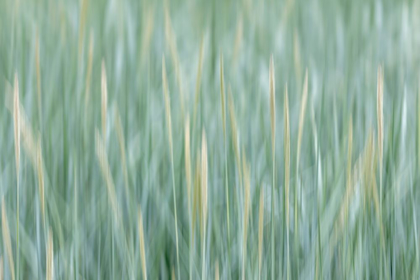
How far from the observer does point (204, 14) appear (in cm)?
135

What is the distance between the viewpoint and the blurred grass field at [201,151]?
3.31 feet

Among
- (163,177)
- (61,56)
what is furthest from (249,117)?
(61,56)

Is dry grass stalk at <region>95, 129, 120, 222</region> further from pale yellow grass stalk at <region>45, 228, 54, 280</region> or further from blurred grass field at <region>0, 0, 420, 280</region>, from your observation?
pale yellow grass stalk at <region>45, 228, 54, 280</region>

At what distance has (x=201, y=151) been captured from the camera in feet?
3.42

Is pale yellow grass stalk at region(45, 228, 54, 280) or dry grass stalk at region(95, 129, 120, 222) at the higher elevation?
dry grass stalk at region(95, 129, 120, 222)

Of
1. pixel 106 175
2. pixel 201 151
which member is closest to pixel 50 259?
pixel 106 175

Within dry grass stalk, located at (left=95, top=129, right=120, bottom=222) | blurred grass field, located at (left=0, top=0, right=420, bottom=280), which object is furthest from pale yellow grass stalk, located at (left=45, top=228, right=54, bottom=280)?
dry grass stalk, located at (left=95, top=129, right=120, bottom=222)

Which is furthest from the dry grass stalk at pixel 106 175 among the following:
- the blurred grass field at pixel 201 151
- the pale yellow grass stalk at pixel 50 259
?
the pale yellow grass stalk at pixel 50 259

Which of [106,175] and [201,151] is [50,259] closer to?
[106,175]

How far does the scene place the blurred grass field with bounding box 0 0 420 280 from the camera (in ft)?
3.31

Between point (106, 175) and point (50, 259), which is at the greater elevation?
→ point (106, 175)

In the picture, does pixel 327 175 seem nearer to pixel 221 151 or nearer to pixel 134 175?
pixel 221 151

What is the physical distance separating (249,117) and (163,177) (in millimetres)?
210

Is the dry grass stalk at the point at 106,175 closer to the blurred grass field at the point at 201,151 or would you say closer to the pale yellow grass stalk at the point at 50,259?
the blurred grass field at the point at 201,151
